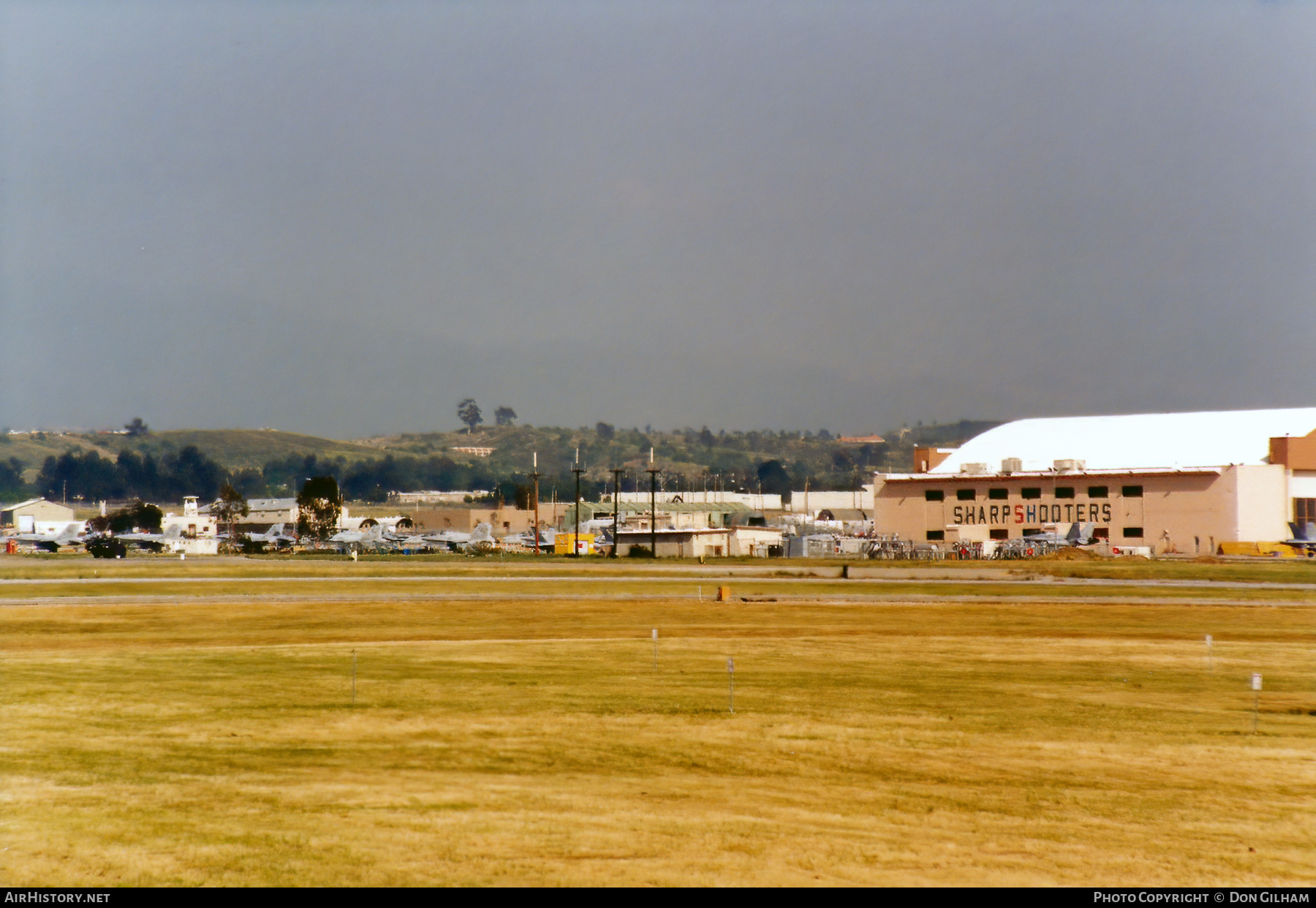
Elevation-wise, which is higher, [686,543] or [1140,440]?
[1140,440]

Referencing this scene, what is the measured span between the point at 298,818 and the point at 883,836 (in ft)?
27.2

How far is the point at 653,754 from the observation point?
2120 centimetres

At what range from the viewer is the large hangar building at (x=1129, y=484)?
106 metres

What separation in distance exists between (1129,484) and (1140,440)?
2104cm

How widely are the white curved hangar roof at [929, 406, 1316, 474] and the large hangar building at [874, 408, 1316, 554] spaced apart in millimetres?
197

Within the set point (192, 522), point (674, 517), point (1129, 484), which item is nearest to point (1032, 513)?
point (1129, 484)

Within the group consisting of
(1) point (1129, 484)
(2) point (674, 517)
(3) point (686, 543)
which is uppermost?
(1) point (1129, 484)

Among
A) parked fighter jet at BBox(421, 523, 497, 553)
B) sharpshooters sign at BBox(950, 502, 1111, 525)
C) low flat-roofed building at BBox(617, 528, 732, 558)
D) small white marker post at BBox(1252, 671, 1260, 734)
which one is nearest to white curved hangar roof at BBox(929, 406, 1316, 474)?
sharpshooters sign at BBox(950, 502, 1111, 525)

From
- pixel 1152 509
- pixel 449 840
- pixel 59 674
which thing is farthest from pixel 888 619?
pixel 1152 509

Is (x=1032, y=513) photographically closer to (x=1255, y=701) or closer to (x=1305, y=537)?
(x=1305, y=537)

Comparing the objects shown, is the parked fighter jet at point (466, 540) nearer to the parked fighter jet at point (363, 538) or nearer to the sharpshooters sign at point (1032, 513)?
the parked fighter jet at point (363, 538)

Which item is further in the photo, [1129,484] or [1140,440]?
[1140,440]

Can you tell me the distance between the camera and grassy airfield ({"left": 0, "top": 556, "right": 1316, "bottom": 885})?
1490cm
